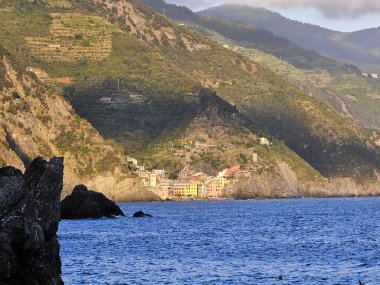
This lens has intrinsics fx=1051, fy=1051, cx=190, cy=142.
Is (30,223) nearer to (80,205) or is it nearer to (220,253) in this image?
(220,253)

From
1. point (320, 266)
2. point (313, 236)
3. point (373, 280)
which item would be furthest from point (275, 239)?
point (373, 280)

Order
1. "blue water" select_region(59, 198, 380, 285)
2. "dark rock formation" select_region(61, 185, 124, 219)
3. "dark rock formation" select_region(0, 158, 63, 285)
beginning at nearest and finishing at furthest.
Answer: "dark rock formation" select_region(0, 158, 63, 285)
"blue water" select_region(59, 198, 380, 285)
"dark rock formation" select_region(61, 185, 124, 219)

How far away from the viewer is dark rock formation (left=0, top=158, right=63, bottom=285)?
2154 inches

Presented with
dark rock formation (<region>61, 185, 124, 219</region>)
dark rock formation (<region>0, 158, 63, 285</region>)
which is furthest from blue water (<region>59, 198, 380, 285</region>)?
dark rock formation (<region>0, 158, 63, 285</region>)

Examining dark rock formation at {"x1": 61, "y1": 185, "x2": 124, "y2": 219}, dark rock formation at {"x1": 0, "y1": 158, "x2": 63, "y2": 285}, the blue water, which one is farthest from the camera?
dark rock formation at {"x1": 61, "y1": 185, "x2": 124, "y2": 219}

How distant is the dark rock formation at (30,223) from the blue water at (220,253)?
64.1ft

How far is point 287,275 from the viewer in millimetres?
84562

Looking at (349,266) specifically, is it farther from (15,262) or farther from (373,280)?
(15,262)

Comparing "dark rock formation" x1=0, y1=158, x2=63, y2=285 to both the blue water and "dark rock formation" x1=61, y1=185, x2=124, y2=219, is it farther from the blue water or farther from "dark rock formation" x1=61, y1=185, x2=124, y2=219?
"dark rock formation" x1=61, y1=185, x2=124, y2=219

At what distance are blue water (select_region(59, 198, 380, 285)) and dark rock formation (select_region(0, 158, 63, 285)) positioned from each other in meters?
19.5

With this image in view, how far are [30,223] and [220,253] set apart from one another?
5245 centimetres

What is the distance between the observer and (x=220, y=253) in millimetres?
106500

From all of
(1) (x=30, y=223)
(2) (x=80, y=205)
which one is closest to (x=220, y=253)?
(1) (x=30, y=223)

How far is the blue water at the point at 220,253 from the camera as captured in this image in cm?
8306
